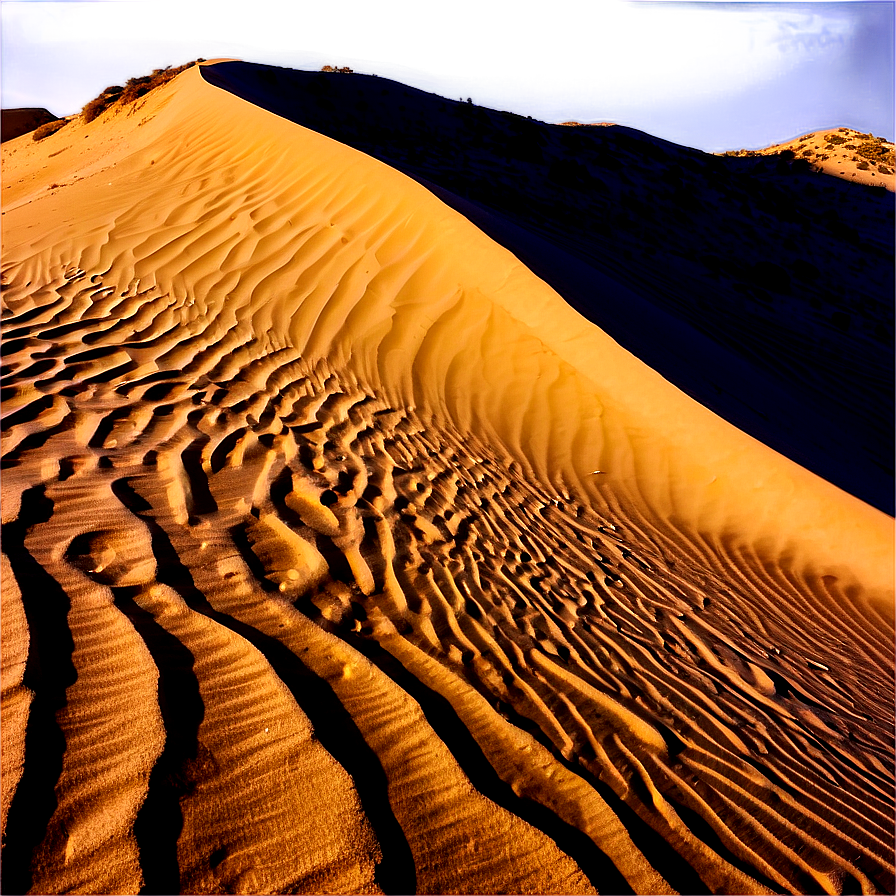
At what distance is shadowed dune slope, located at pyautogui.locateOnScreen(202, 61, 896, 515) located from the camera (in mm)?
7184

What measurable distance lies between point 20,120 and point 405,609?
108 feet

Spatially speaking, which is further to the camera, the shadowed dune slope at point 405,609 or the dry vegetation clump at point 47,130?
the dry vegetation clump at point 47,130

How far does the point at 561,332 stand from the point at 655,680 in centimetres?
421

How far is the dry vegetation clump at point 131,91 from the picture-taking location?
17152mm

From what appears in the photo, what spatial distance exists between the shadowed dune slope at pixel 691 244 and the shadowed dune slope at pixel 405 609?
4.47ft

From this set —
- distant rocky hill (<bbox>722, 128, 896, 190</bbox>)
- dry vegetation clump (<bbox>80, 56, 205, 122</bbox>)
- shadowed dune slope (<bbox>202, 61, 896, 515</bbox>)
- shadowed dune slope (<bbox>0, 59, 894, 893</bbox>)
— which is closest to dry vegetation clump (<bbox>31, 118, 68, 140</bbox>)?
dry vegetation clump (<bbox>80, 56, 205, 122</bbox>)

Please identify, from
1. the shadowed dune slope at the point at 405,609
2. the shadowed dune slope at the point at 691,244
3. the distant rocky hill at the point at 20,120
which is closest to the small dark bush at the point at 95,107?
the shadowed dune slope at the point at 691,244

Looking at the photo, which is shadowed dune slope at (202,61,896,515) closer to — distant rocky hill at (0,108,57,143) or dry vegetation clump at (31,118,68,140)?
dry vegetation clump at (31,118,68,140)

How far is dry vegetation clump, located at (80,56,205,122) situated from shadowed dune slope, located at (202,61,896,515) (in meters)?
2.33

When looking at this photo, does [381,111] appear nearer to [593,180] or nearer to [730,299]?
[593,180]

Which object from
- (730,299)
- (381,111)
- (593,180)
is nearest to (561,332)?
(730,299)

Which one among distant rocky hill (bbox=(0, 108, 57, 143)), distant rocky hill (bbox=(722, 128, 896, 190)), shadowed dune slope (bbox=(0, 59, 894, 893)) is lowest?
shadowed dune slope (bbox=(0, 59, 894, 893))

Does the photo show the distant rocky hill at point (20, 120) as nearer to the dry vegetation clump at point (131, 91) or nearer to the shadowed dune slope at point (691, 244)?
the dry vegetation clump at point (131, 91)

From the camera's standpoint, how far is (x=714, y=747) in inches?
91.1
